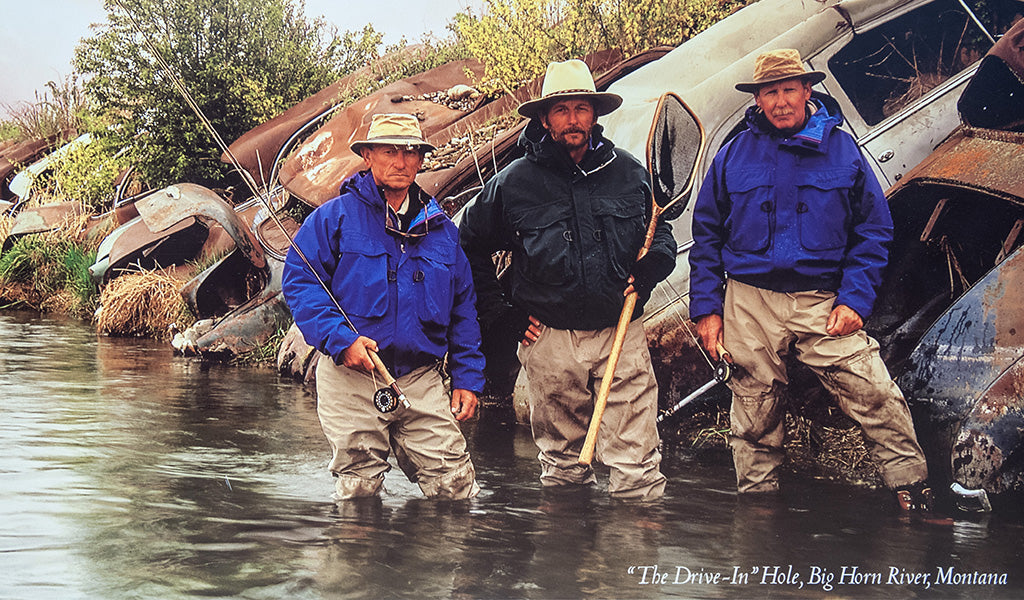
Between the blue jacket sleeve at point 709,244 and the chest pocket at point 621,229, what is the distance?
0.30m

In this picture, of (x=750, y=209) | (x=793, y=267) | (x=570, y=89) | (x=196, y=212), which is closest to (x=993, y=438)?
(x=793, y=267)

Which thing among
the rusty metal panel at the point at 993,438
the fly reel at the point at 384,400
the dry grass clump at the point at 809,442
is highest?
the fly reel at the point at 384,400

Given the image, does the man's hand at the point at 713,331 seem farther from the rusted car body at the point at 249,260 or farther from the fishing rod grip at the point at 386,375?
the rusted car body at the point at 249,260

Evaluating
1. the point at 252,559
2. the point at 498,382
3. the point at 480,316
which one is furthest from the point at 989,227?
the point at 252,559

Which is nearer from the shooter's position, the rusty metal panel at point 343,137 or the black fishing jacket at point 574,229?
the black fishing jacket at point 574,229

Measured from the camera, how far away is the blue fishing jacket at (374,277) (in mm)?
4316

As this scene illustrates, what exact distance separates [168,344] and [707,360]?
796cm

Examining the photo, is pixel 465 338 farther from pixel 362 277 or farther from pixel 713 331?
pixel 713 331

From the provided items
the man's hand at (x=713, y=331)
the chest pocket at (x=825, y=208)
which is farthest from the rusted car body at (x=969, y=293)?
the man's hand at (x=713, y=331)

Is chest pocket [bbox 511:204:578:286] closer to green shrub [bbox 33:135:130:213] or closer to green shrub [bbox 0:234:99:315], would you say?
green shrub [bbox 0:234:99:315]

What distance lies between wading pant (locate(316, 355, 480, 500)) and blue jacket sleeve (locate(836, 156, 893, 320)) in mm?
1830

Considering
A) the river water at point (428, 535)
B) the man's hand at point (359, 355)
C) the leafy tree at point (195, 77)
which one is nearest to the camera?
the river water at point (428, 535)

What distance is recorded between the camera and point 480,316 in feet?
16.3

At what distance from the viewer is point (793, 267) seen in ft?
14.9
